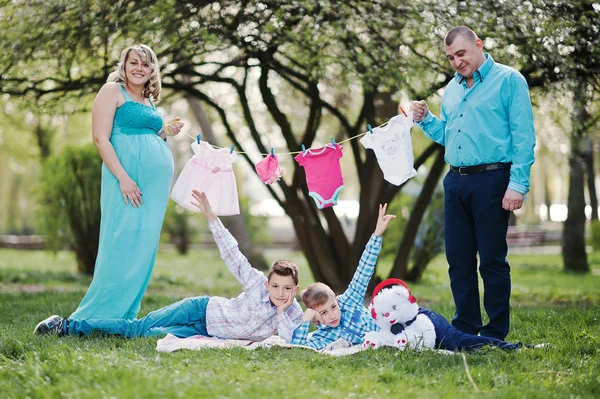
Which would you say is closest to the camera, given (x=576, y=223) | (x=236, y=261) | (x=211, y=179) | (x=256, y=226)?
(x=236, y=261)

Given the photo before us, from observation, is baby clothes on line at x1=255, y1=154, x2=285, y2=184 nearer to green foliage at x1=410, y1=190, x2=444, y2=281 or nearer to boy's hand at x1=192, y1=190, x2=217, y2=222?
boy's hand at x1=192, y1=190, x2=217, y2=222

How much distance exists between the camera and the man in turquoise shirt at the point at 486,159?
4.11 meters

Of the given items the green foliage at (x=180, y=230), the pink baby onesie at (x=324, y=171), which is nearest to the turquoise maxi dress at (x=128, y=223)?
the pink baby onesie at (x=324, y=171)

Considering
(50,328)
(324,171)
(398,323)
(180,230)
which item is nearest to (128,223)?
(50,328)

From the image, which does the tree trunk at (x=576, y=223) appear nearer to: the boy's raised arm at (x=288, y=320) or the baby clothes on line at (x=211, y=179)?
the baby clothes on line at (x=211, y=179)

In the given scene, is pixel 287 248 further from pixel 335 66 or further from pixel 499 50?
pixel 499 50

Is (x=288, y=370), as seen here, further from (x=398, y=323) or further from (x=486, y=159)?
(x=486, y=159)

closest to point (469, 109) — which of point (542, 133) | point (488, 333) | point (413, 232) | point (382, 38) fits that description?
point (488, 333)

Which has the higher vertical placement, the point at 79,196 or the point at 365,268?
the point at 79,196

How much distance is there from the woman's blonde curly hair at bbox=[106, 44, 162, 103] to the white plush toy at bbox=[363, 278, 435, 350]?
7.02 feet

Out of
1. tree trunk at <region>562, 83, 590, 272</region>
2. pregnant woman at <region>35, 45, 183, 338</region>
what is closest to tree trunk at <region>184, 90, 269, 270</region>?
tree trunk at <region>562, 83, 590, 272</region>

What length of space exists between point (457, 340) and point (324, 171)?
168 cm

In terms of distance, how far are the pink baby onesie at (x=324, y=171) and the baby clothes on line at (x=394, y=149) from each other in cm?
31

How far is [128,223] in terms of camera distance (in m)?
4.62
